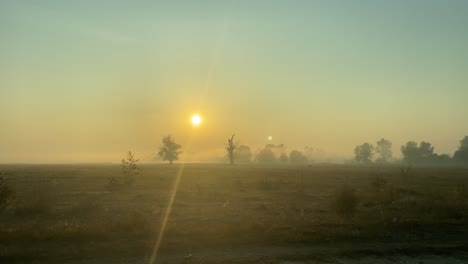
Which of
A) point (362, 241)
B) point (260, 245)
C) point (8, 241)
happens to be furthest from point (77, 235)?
point (362, 241)

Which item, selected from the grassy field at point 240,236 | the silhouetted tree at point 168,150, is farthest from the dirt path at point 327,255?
the silhouetted tree at point 168,150

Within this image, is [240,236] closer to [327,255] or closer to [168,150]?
[327,255]

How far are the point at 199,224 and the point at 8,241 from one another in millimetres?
7782

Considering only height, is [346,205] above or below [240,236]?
above

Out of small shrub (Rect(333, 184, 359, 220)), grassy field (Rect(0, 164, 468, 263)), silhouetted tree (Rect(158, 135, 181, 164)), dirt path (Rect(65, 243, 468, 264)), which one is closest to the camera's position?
dirt path (Rect(65, 243, 468, 264))

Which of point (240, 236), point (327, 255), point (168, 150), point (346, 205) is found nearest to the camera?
point (327, 255)

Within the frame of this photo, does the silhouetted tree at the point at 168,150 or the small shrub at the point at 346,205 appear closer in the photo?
the small shrub at the point at 346,205

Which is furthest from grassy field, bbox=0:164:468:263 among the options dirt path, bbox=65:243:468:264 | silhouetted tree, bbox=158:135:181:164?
silhouetted tree, bbox=158:135:181:164

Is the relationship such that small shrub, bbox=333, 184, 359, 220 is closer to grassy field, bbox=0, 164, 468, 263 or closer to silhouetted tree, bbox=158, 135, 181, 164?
grassy field, bbox=0, 164, 468, 263

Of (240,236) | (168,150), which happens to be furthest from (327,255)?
(168,150)

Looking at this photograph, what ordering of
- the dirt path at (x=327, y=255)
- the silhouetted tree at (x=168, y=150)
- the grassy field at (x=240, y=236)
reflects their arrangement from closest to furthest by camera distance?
1. the dirt path at (x=327, y=255)
2. the grassy field at (x=240, y=236)
3. the silhouetted tree at (x=168, y=150)

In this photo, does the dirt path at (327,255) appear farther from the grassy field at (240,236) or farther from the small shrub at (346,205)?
the small shrub at (346,205)

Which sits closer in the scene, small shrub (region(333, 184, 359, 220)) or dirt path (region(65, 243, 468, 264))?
dirt path (region(65, 243, 468, 264))

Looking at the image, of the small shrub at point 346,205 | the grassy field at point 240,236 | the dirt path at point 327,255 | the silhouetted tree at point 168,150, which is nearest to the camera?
the dirt path at point 327,255
